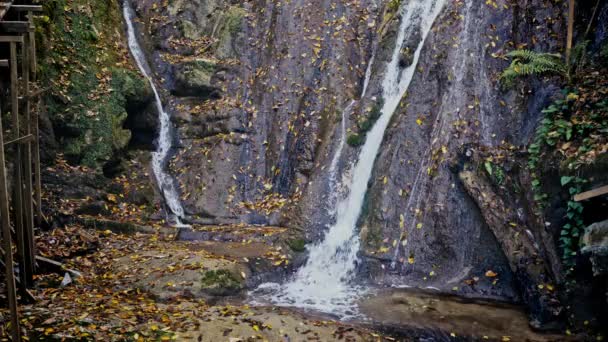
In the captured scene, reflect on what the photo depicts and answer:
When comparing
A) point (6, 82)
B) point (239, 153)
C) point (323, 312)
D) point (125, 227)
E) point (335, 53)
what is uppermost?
point (335, 53)

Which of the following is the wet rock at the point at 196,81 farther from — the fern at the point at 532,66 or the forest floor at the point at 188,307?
the fern at the point at 532,66

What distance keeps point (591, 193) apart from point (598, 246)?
762 mm

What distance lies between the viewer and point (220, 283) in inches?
320

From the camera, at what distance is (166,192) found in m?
12.1

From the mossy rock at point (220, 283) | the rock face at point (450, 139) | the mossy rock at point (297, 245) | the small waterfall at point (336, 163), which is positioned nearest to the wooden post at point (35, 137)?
the mossy rock at point (220, 283)

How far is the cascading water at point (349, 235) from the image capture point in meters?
8.40

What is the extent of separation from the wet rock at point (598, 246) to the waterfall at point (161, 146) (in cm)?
871

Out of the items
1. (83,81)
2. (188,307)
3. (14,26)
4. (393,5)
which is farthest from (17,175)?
(393,5)

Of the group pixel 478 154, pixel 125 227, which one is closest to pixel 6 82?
pixel 125 227

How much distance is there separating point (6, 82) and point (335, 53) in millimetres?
7707

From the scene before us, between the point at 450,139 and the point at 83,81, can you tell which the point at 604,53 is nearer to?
the point at 450,139

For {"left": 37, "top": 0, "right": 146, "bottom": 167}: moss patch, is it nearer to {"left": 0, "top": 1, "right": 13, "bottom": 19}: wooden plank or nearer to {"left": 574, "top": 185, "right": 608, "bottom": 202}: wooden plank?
{"left": 0, "top": 1, "right": 13, "bottom": 19}: wooden plank

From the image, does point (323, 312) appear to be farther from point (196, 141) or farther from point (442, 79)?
point (196, 141)

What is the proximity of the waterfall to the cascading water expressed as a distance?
3.99 meters
